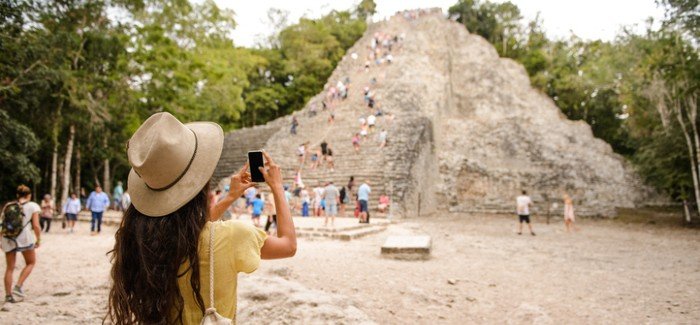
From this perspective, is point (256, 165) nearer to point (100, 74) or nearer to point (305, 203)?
point (305, 203)

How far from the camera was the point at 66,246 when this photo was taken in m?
10.0

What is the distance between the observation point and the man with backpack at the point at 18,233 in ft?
17.7

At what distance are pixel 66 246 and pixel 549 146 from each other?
26523 mm

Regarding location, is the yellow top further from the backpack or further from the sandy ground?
the backpack

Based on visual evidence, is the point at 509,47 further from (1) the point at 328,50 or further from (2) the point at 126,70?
(2) the point at 126,70

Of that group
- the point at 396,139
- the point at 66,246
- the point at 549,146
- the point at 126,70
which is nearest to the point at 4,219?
the point at 66,246

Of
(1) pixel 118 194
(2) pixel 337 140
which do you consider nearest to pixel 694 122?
(2) pixel 337 140

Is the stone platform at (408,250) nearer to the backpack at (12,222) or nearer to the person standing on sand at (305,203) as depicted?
the backpack at (12,222)

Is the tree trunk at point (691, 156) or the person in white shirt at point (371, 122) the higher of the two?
the person in white shirt at point (371, 122)

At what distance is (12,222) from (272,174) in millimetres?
5211

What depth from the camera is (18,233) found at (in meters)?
5.46

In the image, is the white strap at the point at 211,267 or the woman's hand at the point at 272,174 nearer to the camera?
the white strap at the point at 211,267

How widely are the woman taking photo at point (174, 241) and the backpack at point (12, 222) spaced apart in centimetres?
490

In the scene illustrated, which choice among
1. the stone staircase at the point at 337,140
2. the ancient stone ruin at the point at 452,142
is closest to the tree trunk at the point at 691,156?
the ancient stone ruin at the point at 452,142
